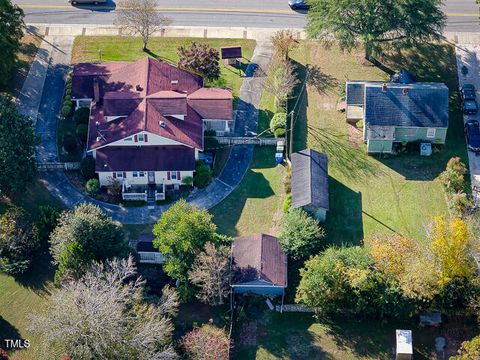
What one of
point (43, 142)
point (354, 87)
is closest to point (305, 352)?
point (354, 87)

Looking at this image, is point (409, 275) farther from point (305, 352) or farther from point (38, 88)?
point (38, 88)

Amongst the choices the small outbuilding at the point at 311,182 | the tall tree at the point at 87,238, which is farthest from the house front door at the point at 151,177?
the small outbuilding at the point at 311,182

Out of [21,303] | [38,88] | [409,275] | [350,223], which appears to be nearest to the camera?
[409,275]

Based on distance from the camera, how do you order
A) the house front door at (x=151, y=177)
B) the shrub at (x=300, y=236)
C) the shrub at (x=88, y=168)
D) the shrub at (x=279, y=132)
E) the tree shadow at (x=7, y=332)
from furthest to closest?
the shrub at (x=279, y=132)
the shrub at (x=88, y=168)
the house front door at (x=151, y=177)
the shrub at (x=300, y=236)
the tree shadow at (x=7, y=332)

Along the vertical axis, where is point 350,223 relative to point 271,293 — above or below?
above

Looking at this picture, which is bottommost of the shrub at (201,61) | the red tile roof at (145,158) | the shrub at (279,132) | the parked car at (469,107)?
the red tile roof at (145,158)

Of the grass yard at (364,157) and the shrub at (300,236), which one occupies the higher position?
the grass yard at (364,157)

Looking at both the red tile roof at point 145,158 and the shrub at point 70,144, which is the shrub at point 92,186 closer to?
the red tile roof at point 145,158
